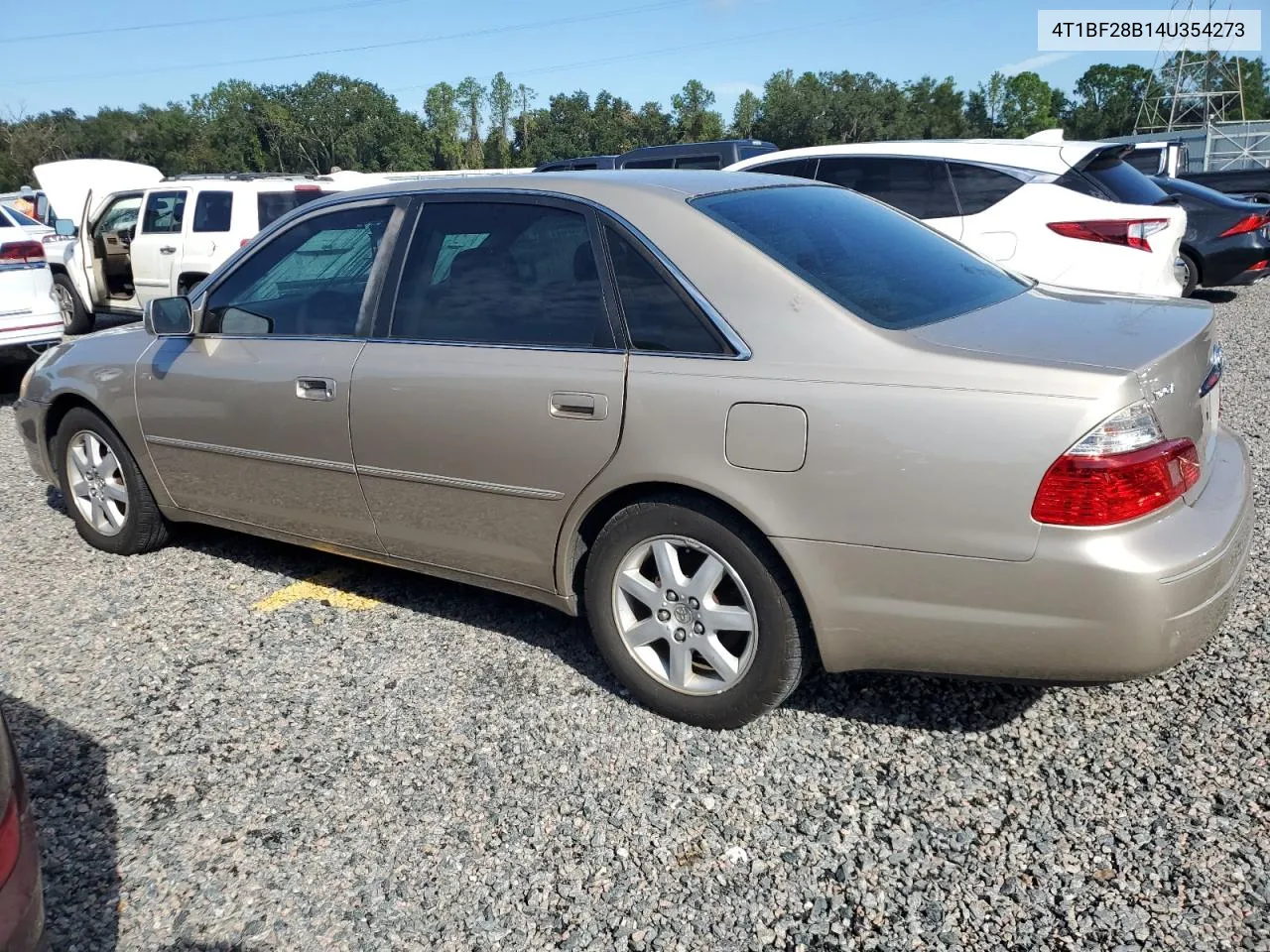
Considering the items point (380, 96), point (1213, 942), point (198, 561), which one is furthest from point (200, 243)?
point (380, 96)

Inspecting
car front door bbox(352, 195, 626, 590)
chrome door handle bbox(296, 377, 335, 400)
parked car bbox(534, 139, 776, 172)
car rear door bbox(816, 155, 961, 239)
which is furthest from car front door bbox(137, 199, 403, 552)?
parked car bbox(534, 139, 776, 172)

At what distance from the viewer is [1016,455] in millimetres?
2410

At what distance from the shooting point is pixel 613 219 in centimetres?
314

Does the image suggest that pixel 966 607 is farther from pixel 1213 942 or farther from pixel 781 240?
pixel 781 240

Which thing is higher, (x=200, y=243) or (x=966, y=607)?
(x=200, y=243)

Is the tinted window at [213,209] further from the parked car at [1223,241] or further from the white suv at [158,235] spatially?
the parked car at [1223,241]

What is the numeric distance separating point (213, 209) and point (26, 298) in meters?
2.81

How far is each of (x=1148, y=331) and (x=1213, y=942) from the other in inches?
59.9

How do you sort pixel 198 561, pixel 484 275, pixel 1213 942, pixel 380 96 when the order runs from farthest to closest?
1. pixel 380 96
2. pixel 198 561
3. pixel 484 275
4. pixel 1213 942

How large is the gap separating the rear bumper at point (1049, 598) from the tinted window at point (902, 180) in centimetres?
497

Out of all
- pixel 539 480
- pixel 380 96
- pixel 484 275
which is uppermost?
pixel 380 96

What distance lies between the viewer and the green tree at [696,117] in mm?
90188

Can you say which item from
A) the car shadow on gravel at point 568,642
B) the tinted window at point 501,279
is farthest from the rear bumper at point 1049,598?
the tinted window at point 501,279

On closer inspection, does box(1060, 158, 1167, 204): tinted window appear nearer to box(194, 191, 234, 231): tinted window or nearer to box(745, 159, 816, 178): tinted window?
box(745, 159, 816, 178): tinted window
